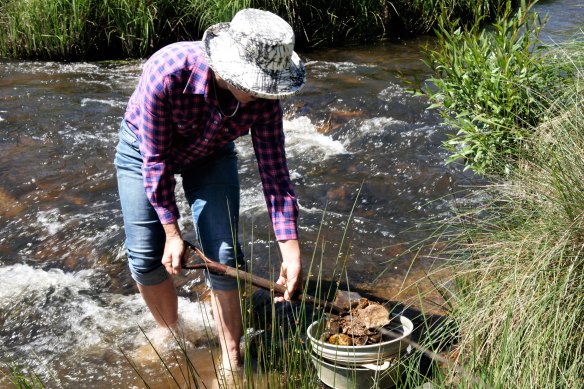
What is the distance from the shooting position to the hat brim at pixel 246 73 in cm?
275

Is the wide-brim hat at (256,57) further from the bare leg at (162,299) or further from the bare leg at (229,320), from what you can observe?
the bare leg at (162,299)

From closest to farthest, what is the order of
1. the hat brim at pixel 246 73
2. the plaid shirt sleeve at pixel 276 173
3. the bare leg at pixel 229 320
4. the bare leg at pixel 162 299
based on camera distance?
the hat brim at pixel 246 73, the plaid shirt sleeve at pixel 276 173, the bare leg at pixel 229 320, the bare leg at pixel 162 299

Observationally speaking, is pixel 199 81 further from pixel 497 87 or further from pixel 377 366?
pixel 497 87

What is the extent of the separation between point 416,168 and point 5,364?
11.0 feet

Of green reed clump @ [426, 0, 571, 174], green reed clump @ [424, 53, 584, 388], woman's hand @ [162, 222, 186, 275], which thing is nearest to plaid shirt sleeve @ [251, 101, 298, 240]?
woman's hand @ [162, 222, 186, 275]

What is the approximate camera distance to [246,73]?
9.05 feet

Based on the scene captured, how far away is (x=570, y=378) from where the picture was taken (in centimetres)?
257

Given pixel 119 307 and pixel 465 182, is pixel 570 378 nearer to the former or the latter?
pixel 119 307

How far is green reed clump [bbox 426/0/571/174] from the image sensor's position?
4.16 m

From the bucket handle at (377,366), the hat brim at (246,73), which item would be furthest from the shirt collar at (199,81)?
the bucket handle at (377,366)

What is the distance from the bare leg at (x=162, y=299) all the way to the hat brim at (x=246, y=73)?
123cm

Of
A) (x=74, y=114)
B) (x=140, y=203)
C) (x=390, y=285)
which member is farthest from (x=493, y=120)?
(x=74, y=114)

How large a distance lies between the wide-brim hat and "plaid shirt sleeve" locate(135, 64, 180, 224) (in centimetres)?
28

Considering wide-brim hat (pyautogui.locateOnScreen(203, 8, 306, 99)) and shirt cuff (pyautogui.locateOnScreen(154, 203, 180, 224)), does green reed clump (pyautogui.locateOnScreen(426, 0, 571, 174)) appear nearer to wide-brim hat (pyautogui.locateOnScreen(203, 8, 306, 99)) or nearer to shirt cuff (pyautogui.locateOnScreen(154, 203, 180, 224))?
wide-brim hat (pyautogui.locateOnScreen(203, 8, 306, 99))
